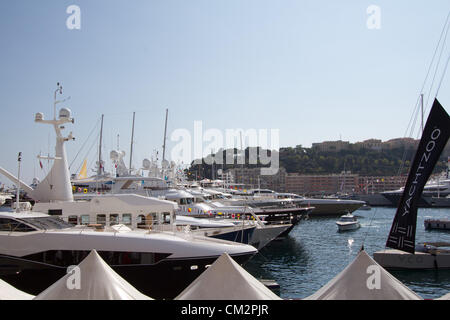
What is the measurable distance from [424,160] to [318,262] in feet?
57.0

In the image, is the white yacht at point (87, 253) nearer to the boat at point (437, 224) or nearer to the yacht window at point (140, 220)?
→ the yacht window at point (140, 220)

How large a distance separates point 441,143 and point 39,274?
1491 centimetres

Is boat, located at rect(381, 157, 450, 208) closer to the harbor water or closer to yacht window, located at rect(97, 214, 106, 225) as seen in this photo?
the harbor water

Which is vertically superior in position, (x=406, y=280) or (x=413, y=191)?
(x=413, y=191)

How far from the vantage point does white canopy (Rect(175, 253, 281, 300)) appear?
8.08 meters

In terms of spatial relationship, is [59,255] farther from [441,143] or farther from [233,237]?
[441,143]

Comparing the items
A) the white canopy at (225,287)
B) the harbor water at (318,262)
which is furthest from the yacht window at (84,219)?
the white canopy at (225,287)

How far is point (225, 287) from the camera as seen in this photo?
8219 millimetres

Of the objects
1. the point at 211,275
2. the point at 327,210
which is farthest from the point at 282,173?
the point at 211,275

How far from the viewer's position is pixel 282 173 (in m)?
192
